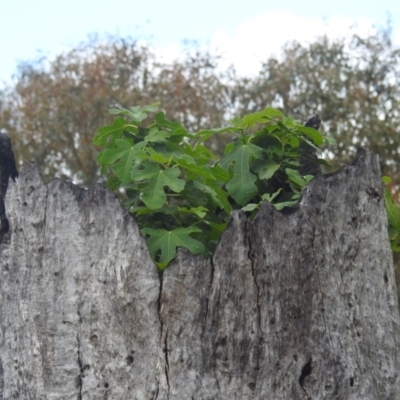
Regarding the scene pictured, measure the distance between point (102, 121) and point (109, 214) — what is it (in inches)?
581

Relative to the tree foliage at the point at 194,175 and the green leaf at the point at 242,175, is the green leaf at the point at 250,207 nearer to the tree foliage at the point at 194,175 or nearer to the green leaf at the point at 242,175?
the tree foliage at the point at 194,175

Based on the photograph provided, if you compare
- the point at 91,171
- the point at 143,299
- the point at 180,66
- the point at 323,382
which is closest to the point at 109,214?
the point at 143,299

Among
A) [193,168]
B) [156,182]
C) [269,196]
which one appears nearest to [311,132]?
[269,196]

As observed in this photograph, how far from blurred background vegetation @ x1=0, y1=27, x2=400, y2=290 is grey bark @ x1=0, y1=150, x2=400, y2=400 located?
13620 mm

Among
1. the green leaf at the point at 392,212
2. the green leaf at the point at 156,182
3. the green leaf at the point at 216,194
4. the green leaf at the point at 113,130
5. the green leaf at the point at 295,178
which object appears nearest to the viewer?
the green leaf at the point at 156,182

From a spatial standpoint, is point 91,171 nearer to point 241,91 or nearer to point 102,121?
point 102,121

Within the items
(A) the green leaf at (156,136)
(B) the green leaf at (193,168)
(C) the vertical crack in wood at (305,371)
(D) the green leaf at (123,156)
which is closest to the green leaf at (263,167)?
(B) the green leaf at (193,168)

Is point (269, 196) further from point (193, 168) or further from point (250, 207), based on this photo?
point (193, 168)

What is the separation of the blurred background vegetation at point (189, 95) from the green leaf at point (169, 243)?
13.8m

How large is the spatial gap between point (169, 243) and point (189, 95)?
15.1 metres

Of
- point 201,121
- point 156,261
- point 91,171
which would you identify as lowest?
point 156,261

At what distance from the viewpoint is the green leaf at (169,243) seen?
2.69 meters

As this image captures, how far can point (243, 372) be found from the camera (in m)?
2.60

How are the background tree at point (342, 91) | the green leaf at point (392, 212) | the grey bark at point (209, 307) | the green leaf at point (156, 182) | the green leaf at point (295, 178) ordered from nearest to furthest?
the grey bark at point (209, 307)
the green leaf at point (156, 182)
the green leaf at point (295, 178)
the green leaf at point (392, 212)
the background tree at point (342, 91)
